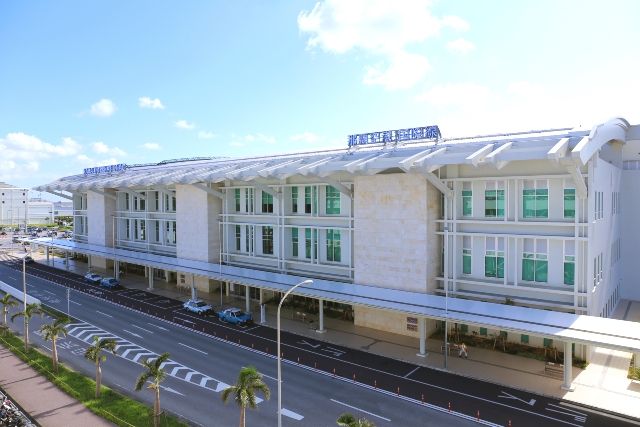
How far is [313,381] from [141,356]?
46.9 ft

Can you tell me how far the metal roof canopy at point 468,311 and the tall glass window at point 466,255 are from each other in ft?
11.0

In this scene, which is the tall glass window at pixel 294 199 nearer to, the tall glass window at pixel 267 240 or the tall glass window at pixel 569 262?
the tall glass window at pixel 267 240

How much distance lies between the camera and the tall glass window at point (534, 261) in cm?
3453

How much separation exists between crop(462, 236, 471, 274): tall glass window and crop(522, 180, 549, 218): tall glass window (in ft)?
16.1

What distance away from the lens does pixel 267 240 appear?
52.8 meters

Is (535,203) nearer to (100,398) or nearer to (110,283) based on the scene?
(100,398)

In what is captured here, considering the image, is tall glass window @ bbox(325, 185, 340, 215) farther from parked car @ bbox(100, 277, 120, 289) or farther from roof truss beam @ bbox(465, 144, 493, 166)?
parked car @ bbox(100, 277, 120, 289)

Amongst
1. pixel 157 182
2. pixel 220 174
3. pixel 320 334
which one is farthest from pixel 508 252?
pixel 157 182

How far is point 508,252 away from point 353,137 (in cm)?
1904

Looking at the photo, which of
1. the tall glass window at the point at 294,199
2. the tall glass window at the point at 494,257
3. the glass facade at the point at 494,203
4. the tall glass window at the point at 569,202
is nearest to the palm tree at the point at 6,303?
the tall glass window at the point at 294,199

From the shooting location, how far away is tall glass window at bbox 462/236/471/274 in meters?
37.9

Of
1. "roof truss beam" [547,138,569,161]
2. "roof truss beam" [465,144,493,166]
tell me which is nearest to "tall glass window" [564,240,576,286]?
"roof truss beam" [547,138,569,161]

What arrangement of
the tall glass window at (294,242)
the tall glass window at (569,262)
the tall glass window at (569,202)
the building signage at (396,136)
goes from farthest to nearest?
the tall glass window at (294,242)
the building signage at (396,136)
the tall glass window at (569,262)
the tall glass window at (569,202)

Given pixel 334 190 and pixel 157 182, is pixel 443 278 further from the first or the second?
pixel 157 182
